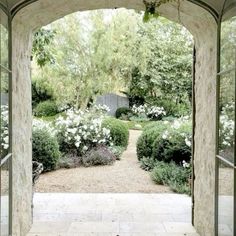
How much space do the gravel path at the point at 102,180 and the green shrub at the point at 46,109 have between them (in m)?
4.72

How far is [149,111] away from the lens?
576 inches

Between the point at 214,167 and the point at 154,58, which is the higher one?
the point at 154,58

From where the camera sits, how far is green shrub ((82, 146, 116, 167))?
901 centimetres

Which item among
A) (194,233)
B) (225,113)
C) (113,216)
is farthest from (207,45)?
(113,216)

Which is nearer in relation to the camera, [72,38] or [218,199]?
[218,199]

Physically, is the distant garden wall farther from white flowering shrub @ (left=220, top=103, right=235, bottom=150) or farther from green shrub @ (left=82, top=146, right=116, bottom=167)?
white flowering shrub @ (left=220, top=103, right=235, bottom=150)

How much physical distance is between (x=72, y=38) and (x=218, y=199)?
9907 millimetres

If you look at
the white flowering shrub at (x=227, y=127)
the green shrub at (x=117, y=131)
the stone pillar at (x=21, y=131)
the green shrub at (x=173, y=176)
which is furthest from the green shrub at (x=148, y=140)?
the white flowering shrub at (x=227, y=127)

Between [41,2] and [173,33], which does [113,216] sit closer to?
[41,2]

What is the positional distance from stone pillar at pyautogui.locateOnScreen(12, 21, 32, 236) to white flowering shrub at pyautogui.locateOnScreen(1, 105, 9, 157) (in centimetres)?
45

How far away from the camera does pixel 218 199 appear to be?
2998 mm

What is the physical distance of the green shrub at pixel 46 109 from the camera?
43.7ft

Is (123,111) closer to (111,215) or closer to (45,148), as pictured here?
(45,148)

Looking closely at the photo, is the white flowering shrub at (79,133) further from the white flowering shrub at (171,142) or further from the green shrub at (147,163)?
the white flowering shrub at (171,142)
